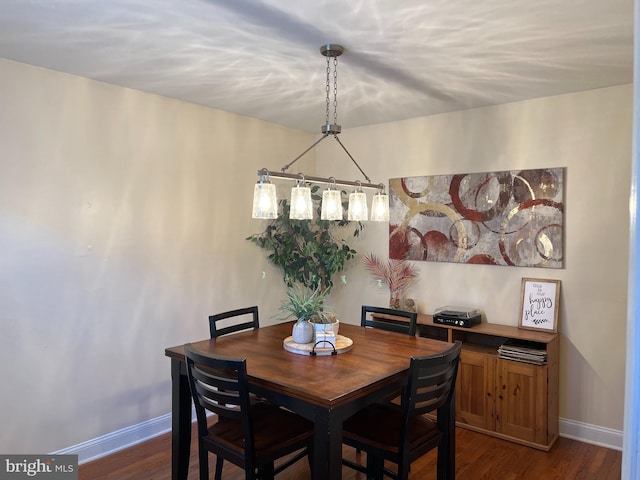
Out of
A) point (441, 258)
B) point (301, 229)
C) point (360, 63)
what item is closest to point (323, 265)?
point (301, 229)

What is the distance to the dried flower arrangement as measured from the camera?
393 cm

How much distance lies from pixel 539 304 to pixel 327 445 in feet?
7.23

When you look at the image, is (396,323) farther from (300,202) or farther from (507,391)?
(300,202)

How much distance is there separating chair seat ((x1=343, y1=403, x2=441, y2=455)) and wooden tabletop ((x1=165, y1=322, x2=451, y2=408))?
0.31 m

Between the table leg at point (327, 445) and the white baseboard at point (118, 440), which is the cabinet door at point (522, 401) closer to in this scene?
the table leg at point (327, 445)

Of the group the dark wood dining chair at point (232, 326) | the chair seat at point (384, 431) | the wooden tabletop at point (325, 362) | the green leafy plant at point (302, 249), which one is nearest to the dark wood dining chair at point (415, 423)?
the chair seat at point (384, 431)

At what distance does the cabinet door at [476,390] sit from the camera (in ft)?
10.5

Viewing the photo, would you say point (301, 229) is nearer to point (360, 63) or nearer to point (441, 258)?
point (441, 258)

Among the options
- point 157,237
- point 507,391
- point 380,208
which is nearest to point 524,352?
point 507,391

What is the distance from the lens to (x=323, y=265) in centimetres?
417

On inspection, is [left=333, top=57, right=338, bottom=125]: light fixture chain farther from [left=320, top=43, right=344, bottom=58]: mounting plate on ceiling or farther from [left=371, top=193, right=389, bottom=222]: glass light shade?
[left=371, top=193, right=389, bottom=222]: glass light shade

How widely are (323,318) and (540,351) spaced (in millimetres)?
1602

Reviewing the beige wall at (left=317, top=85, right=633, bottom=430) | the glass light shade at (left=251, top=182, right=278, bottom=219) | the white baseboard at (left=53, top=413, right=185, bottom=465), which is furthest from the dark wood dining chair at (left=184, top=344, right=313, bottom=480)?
the beige wall at (left=317, top=85, right=633, bottom=430)

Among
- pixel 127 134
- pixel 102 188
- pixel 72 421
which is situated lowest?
pixel 72 421
